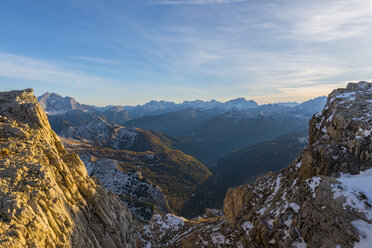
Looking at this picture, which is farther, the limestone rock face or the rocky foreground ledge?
the rocky foreground ledge

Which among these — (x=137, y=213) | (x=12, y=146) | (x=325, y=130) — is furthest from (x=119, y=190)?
(x=325, y=130)

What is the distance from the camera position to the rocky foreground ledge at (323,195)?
17.8 meters

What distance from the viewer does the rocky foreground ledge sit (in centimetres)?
1783

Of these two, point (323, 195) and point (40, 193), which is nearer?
point (323, 195)

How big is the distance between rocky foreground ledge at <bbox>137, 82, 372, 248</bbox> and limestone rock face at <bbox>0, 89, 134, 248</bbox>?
69.6 feet

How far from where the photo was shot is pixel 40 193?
787 inches

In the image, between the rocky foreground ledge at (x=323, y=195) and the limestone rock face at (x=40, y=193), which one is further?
the rocky foreground ledge at (x=323, y=195)

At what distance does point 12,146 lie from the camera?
22.9 metres

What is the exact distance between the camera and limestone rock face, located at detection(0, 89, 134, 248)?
1694cm

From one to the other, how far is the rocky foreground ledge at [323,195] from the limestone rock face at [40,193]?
2122 centimetres

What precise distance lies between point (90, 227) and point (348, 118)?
4282 cm

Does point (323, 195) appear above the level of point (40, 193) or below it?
below

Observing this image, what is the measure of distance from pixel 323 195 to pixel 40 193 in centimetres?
Answer: 3046

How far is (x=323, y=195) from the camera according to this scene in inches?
783
